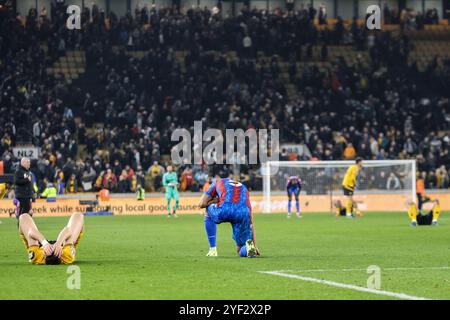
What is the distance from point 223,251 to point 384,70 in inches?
1375

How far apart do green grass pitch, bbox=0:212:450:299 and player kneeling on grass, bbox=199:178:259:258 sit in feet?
1.36

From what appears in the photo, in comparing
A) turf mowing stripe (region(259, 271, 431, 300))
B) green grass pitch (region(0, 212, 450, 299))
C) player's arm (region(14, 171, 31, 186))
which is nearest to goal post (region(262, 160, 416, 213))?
green grass pitch (region(0, 212, 450, 299))

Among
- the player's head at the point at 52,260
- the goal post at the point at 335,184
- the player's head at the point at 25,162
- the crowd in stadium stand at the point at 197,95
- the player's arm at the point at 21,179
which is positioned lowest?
the goal post at the point at 335,184

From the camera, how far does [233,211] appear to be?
18.2 metres

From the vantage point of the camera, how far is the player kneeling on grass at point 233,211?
18203 millimetres

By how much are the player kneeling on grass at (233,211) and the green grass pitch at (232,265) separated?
1.36 ft

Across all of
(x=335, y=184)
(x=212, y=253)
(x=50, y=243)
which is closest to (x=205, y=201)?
(x=212, y=253)

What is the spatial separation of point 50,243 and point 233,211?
354 centimetres

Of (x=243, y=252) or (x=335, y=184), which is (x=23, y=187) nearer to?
(x=243, y=252)

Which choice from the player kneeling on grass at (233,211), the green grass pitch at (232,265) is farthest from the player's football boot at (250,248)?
the green grass pitch at (232,265)

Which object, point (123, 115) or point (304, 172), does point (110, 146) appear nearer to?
point (123, 115)

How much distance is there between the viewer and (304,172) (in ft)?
144

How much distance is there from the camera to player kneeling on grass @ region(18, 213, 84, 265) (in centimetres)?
1588

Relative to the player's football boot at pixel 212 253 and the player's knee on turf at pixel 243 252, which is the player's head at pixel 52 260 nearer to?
the player's football boot at pixel 212 253
